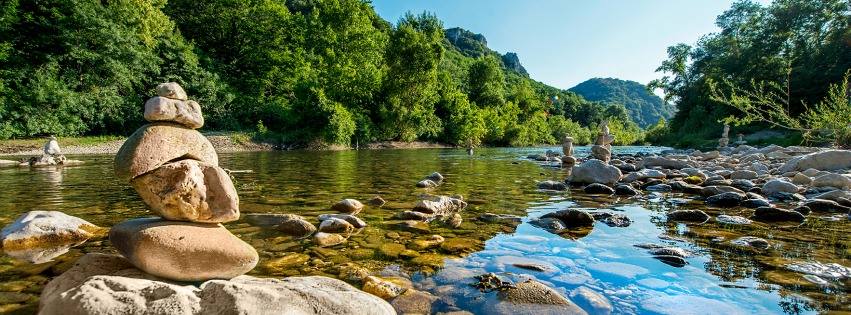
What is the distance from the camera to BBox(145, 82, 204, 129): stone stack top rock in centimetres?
397

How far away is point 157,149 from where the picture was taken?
3.84m

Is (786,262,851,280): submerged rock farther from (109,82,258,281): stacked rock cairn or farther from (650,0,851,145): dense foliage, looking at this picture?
(650,0,851,145): dense foliage

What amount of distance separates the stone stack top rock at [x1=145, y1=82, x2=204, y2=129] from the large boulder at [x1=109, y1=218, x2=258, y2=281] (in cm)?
97

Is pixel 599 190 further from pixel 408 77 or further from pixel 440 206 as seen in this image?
pixel 408 77

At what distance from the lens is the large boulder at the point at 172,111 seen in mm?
3965

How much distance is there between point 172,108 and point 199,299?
2084 millimetres

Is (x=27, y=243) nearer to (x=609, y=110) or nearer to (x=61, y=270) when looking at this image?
(x=61, y=270)

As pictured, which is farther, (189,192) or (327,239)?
(327,239)

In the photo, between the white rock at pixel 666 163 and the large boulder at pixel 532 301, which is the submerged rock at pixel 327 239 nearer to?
the large boulder at pixel 532 301

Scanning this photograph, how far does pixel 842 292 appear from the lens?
11.8 ft

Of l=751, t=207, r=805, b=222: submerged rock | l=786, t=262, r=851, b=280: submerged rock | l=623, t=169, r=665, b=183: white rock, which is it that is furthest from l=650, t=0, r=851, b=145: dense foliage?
l=786, t=262, r=851, b=280: submerged rock

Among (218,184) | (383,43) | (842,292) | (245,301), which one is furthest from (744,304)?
(383,43)

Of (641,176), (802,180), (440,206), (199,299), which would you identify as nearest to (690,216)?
(440,206)

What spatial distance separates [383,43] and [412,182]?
50.9 meters
